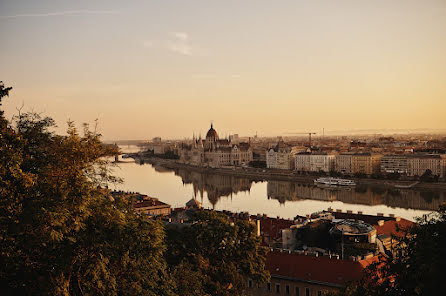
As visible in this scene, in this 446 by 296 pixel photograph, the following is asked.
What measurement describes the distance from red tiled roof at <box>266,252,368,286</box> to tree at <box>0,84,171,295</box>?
4.50 meters

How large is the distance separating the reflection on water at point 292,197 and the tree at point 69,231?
1643cm

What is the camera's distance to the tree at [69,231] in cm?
502

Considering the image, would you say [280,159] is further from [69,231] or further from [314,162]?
[69,231]

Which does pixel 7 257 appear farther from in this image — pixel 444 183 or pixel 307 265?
pixel 444 183

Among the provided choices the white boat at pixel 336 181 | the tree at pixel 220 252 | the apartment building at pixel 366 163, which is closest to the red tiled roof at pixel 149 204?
the tree at pixel 220 252

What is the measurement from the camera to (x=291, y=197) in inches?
1168

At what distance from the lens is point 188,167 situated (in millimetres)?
59312

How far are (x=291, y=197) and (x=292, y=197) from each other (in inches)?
2.9

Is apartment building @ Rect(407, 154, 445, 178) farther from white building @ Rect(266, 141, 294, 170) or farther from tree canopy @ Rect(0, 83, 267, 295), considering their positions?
tree canopy @ Rect(0, 83, 267, 295)

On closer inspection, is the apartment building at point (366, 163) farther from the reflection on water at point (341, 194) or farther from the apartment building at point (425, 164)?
the reflection on water at point (341, 194)

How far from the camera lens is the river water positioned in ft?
78.9

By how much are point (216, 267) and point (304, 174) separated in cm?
3529

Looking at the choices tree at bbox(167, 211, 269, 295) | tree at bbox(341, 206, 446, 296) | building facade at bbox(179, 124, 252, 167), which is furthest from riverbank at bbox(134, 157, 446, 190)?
tree at bbox(341, 206, 446, 296)

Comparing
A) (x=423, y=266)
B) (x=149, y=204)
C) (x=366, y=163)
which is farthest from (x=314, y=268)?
(x=366, y=163)
